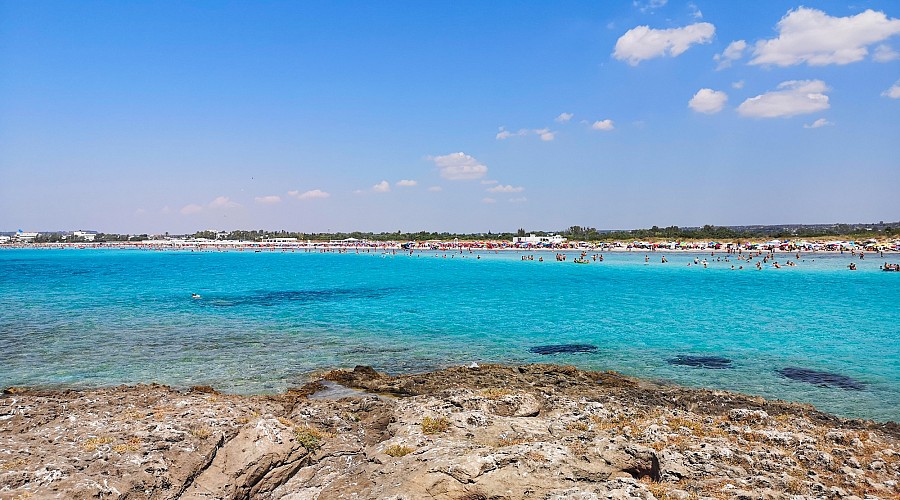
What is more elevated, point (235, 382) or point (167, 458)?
point (167, 458)

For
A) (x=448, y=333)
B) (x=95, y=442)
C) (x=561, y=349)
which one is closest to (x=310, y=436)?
(x=95, y=442)

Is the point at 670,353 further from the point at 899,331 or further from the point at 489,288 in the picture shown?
the point at 489,288

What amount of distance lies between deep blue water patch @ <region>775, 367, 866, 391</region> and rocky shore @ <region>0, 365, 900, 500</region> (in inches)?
234

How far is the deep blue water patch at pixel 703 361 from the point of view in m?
23.8

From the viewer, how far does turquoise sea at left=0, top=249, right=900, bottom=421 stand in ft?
72.1

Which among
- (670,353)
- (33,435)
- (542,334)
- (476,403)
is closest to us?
(33,435)

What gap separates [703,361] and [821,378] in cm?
471

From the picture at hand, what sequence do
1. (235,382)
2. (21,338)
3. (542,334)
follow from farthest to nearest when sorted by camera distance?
(542,334)
(21,338)
(235,382)

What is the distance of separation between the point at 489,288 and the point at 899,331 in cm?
3972

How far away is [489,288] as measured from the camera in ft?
212

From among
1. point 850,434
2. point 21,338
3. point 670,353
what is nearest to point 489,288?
point 670,353

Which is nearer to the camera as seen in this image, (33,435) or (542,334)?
(33,435)

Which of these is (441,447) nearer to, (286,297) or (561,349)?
(561,349)

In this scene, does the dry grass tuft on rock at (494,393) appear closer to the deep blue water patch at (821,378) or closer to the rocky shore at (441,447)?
the rocky shore at (441,447)
